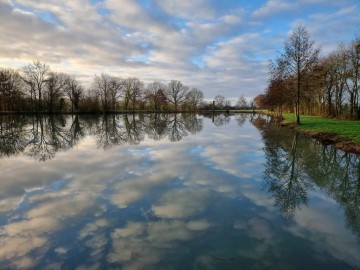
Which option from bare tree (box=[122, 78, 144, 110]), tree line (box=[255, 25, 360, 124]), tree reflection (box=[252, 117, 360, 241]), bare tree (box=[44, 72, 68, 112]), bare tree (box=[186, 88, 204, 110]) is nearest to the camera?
tree reflection (box=[252, 117, 360, 241])

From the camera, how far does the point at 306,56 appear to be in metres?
30.7

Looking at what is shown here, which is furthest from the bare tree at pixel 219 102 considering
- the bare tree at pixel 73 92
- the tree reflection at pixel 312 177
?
the tree reflection at pixel 312 177

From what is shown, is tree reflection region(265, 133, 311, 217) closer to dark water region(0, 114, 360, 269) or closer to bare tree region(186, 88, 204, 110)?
dark water region(0, 114, 360, 269)

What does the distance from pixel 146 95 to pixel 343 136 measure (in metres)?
85.2

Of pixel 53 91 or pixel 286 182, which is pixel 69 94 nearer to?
pixel 53 91

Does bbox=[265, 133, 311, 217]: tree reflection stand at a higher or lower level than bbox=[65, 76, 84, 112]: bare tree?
lower

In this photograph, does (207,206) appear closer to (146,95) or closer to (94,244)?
(94,244)

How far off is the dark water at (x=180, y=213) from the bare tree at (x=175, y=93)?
99058mm

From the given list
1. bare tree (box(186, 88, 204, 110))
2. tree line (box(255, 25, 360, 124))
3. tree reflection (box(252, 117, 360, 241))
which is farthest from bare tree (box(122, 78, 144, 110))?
tree reflection (box(252, 117, 360, 241))

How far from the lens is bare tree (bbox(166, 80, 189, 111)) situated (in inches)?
4432

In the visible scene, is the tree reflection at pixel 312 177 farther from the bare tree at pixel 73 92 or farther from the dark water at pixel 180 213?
the bare tree at pixel 73 92

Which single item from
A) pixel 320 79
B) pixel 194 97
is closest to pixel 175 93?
pixel 194 97

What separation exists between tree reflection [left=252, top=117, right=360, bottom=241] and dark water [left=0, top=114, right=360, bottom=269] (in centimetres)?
4

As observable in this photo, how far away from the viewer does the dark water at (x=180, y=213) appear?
208 inches
